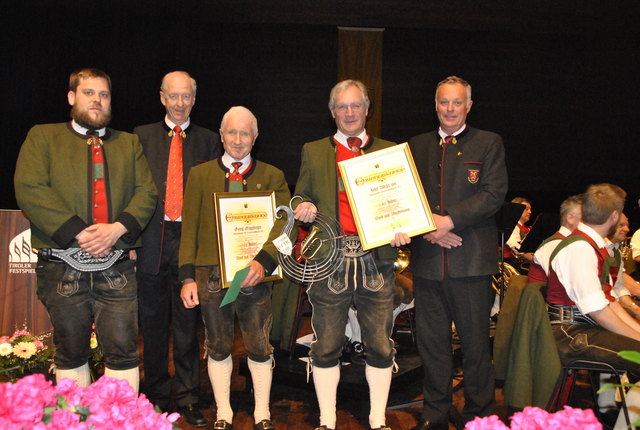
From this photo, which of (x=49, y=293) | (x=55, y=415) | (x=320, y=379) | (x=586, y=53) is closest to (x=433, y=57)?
(x=586, y=53)

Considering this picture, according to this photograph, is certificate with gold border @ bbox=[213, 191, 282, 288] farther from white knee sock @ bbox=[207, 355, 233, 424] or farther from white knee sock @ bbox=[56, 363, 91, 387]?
white knee sock @ bbox=[56, 363, 91, 387]

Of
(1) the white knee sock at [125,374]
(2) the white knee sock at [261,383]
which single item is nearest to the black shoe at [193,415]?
(2) the white knee sock at [261,383]

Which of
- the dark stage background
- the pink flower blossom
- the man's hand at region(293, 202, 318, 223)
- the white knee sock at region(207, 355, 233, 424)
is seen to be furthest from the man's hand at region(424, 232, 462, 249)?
the dark stage background

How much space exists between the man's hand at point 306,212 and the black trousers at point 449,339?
75 centimetres

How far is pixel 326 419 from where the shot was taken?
3.04m

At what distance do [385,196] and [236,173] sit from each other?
800 mm

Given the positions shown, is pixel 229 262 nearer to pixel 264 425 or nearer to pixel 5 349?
pixel 264 425

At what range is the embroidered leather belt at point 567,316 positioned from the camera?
2.98 metres

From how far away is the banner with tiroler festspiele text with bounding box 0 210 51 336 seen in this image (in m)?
3.96

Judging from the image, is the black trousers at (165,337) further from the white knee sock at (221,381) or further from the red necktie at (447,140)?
the red necktie at (447,140)

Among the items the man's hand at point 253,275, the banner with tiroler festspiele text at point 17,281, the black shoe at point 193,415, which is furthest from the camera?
the banner with tiroler festspiele text at point 17,281

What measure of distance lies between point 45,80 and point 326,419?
4793 mm

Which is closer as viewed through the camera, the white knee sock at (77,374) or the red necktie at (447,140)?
the white knee sock at (77,374)

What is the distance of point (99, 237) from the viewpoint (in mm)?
2686
